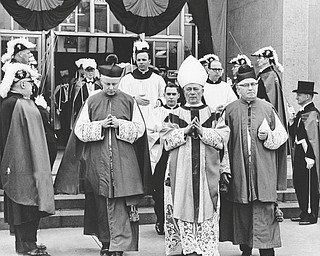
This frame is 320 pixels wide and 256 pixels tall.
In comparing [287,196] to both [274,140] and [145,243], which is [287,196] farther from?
[274,140]

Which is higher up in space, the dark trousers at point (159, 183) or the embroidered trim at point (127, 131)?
the embroidered trim at point (127, 131)

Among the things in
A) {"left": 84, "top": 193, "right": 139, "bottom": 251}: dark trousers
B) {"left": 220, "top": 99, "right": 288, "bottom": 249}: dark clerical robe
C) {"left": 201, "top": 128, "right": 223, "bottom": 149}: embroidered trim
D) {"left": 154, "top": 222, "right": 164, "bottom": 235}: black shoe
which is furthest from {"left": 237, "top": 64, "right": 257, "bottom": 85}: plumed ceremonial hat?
{"left": 154, "top": 222, "right": 164, "bottom": 235}: black shoe

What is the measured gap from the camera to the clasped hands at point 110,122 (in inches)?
269

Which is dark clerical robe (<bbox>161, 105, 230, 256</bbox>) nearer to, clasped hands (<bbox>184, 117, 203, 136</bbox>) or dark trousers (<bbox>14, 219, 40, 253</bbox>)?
clasped hands (<bbox>184, 117, 203, 136</bbox>)

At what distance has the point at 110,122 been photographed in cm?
684

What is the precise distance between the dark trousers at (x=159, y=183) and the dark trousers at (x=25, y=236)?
1.32m

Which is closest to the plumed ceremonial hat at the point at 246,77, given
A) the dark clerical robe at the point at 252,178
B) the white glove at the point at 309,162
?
the dark clerical robe at the point at 252,178

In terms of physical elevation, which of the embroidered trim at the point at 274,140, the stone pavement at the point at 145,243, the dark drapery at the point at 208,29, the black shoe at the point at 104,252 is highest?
the dark drapery at the point at 208,29

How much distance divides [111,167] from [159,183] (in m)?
1.01

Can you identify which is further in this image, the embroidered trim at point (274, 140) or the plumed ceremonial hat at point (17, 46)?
the plumed ceremonial hat at point (17, 46)

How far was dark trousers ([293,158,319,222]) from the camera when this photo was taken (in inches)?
352

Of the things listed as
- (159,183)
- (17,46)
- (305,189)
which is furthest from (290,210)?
(17,46)

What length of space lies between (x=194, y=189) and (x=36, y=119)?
1.70 m

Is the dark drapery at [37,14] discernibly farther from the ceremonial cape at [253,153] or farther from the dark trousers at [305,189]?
the ceremonial cape at [253,153]
